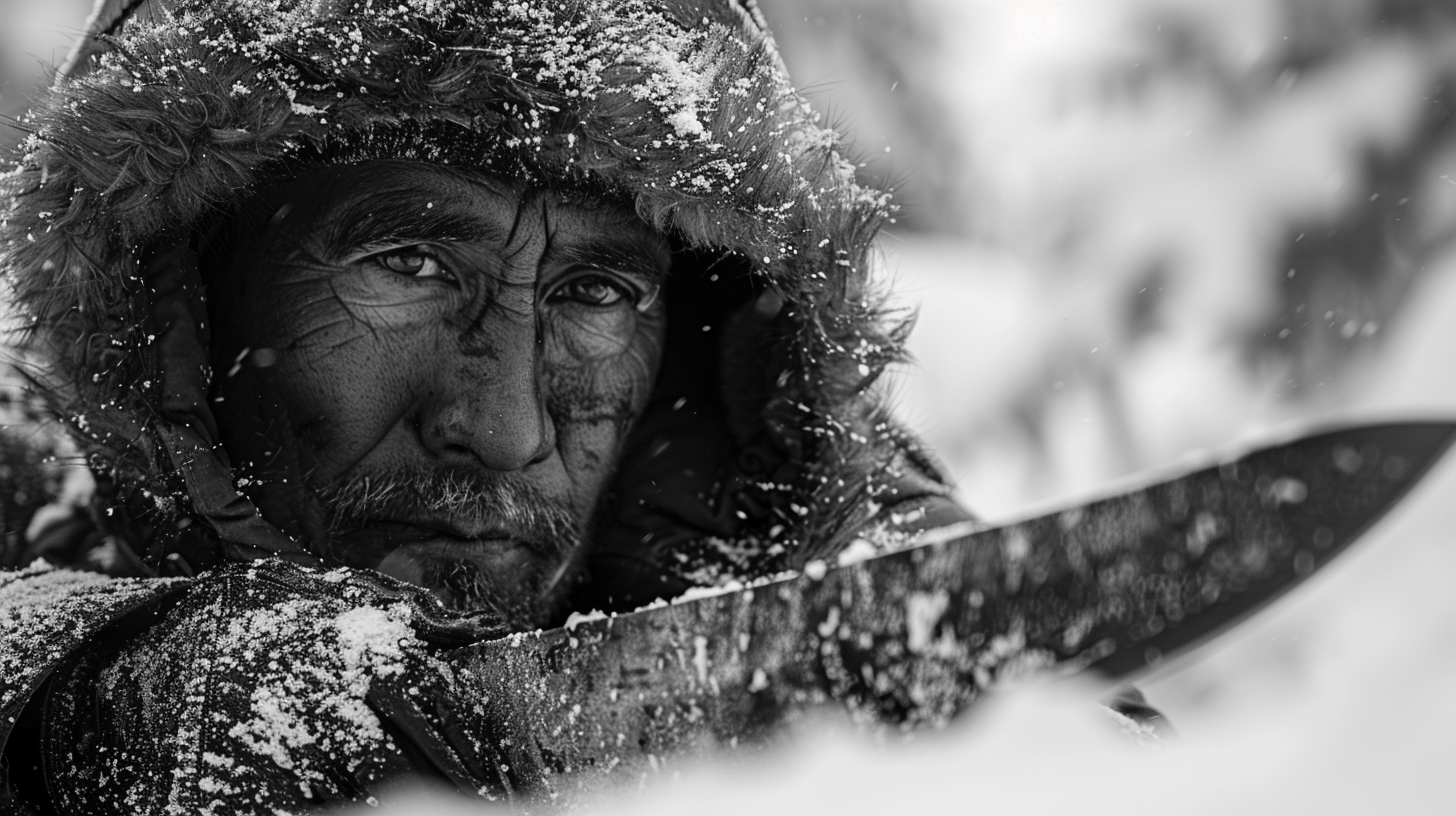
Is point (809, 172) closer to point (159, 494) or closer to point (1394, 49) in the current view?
point (159, 494)

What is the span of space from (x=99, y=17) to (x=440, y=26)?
2.36 feet

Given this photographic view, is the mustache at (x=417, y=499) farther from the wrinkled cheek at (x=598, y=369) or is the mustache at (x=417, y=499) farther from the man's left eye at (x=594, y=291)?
the man's left eye at (x=594, y=291)

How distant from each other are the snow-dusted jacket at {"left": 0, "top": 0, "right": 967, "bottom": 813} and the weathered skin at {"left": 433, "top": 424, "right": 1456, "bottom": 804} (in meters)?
0.30

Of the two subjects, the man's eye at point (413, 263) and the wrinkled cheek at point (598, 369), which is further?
the wrinkled cheek at point (598, 369)

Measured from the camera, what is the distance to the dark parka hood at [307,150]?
1.70 metres

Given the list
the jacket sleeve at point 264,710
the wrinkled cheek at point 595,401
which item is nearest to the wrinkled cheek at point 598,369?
the wrinkled cheek at point 595,401

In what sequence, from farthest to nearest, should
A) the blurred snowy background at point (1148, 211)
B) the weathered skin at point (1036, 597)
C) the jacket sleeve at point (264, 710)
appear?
1. the blurred snowy background at point (1148, 211)
2. the jacket sleeve at point (264, 710)
3. the weathered skin at point (1036, 597)

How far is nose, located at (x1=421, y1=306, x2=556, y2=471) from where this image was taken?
1.88 m

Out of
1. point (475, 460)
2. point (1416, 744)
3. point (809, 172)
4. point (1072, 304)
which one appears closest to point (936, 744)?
point (1416, 744)

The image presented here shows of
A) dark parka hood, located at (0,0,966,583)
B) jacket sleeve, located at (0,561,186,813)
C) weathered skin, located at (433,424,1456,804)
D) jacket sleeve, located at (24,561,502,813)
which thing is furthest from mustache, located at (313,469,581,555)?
weathered skin, located at (433,424,1456,804)

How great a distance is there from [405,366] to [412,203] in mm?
256

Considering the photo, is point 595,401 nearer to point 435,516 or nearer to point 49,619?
point 435,516

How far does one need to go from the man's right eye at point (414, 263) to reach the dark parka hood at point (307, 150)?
0.53ft

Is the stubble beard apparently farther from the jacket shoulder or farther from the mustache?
the jacket shoulder
